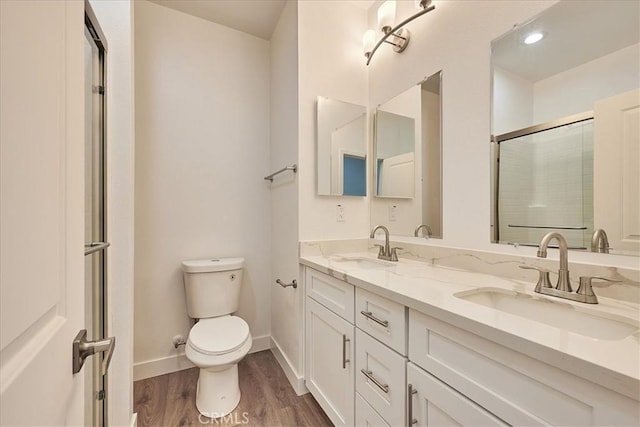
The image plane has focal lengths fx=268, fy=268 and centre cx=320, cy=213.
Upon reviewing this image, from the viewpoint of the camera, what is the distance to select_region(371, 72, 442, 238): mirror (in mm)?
1439

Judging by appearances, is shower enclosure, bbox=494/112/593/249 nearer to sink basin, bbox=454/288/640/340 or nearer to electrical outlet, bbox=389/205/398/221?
sink basin, bbox=454/288/640/340

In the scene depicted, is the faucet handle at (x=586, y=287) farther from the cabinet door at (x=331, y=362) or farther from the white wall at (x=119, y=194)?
the white wall at (x=119, y=194)

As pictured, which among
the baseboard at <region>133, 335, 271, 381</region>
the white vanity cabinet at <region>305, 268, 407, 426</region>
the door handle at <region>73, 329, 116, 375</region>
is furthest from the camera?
the baseboard at <region>133, 335, 271, 381</region>

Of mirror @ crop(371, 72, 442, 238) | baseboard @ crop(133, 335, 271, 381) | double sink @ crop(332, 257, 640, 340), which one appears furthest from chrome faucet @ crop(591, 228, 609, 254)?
baseboard @ crop(133, 335, 271, 381)

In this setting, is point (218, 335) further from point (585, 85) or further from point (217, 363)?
point (585, 85)

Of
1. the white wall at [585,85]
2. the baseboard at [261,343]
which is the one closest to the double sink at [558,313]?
the white wall at [585,85]

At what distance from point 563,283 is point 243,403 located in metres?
1.62

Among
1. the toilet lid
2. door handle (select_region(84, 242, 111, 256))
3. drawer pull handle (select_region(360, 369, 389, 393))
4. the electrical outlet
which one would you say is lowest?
the toilet lid

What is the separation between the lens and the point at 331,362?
129cm

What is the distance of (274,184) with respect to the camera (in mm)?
2066

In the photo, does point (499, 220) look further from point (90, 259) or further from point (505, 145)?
point (90, 259)

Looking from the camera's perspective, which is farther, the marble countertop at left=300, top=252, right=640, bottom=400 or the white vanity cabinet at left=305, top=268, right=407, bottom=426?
the white vanity cabinet at left=305, top=268, right=407, bottom=426

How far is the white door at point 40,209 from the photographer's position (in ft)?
0.91

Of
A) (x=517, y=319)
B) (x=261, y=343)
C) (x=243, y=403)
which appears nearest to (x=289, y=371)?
(x=243, y=403)
